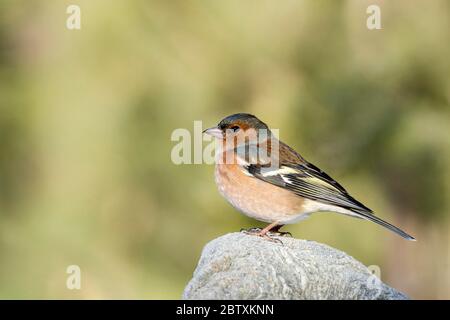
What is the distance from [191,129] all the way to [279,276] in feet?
13.5

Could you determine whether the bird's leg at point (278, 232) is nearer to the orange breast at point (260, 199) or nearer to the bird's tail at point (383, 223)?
the orange breast at point (260, 199)

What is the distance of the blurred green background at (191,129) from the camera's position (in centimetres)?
810

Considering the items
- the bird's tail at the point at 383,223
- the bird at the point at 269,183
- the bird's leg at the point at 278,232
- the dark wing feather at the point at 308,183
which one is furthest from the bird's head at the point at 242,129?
the bird's tail at the point at 383,223

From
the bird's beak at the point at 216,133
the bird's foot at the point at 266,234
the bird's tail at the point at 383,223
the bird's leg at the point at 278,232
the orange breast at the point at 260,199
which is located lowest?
the bird's leg at the point at 278,232

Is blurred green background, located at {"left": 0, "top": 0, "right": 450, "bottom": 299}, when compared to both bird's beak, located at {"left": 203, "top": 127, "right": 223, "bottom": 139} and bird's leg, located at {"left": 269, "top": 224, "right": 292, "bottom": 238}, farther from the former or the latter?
bird's leg, located at {"left": 269, "top": 224, "right": 292, "bottom": 238}

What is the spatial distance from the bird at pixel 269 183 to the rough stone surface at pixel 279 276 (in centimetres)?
52

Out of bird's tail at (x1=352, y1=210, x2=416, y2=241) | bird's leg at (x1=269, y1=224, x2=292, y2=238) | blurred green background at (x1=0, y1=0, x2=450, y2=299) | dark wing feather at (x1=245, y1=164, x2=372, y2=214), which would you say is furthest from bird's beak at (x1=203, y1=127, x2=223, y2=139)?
blurred green background at (x1=0, y1=0, x2=450, y2=299)

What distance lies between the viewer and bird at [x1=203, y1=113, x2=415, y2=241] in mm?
5137

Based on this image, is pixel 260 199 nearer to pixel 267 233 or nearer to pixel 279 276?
pixel 267 233

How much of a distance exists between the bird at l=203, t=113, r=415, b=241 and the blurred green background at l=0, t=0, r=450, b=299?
234 cm

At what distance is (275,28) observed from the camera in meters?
8.55

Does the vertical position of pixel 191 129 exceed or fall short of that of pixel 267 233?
it exceeds it

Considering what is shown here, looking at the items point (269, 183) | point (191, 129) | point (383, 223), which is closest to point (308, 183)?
point (269, 183)

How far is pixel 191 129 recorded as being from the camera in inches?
319
